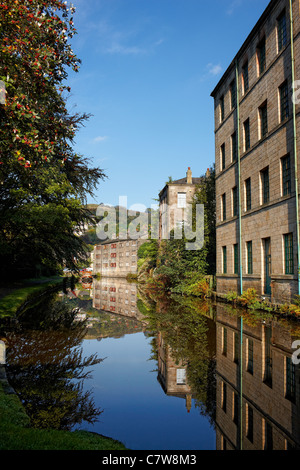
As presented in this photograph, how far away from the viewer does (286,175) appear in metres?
16.3

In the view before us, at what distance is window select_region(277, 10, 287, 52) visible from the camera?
16.8 m

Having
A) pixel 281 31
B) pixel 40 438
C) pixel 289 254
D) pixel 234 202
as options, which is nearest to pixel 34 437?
pixel 40 438

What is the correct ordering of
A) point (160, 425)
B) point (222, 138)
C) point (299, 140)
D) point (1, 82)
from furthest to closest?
point (222, 138) → point (299, 140) → point (1, 82) → point (160, 425)

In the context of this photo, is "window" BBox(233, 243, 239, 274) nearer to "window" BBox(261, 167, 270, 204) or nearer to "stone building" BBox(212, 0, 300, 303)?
"stone building" BBox(212, 0, 300, 303)

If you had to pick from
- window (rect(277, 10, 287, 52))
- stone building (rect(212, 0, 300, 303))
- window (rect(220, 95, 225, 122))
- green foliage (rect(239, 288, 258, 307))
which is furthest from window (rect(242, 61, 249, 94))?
green foliage (rect(239, 288, 258, 307))

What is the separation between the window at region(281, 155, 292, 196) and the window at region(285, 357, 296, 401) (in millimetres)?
10274

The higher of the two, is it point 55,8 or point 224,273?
point 55,8

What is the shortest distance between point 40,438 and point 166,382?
311 cm

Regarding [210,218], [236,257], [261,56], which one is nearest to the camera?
[261,56]

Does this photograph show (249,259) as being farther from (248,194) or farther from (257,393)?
(257,393)

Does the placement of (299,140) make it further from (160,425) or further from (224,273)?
(160,425)

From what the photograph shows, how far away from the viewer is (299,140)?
14773 millimetres

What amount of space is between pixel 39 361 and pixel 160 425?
394 centimetres

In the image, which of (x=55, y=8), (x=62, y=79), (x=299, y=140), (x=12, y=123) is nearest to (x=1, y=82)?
(x=12, y=123)
